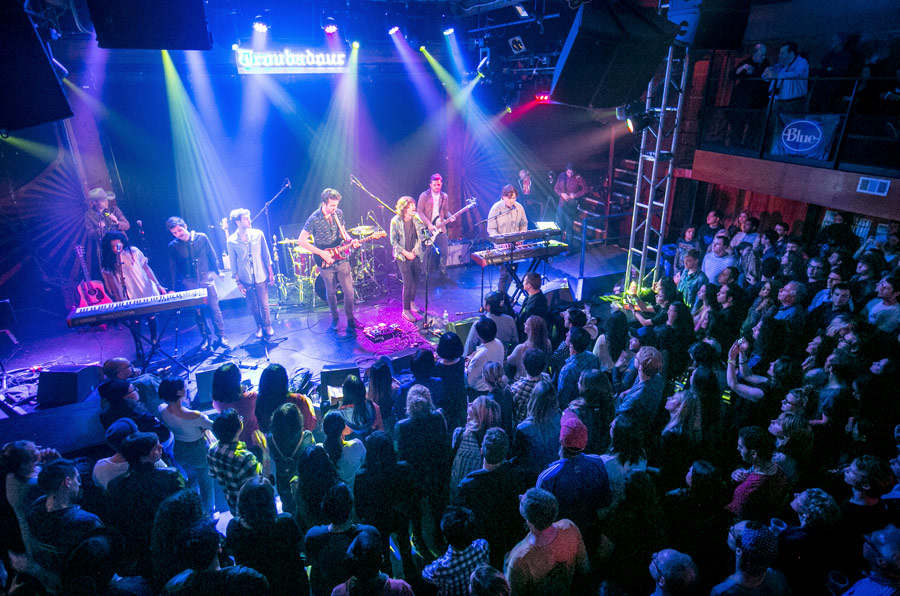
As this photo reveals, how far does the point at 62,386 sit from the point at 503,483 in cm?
474

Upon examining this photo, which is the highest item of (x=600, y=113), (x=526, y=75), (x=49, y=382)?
(x=526, y=75)

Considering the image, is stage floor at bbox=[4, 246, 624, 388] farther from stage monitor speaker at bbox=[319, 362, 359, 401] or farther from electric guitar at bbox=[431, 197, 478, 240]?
electric guitar at bbox=[431, 197, 478, 240]

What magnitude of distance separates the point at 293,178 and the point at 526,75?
199 inches

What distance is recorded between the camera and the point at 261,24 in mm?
7832

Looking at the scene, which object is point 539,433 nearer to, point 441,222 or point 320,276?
point 441,222

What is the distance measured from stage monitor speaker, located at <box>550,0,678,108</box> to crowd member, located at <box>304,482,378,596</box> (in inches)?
156

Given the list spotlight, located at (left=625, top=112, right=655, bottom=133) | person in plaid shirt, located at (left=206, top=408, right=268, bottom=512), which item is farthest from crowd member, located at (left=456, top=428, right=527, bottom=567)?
spotlight, located at (left=625, top=112, right=655, bottom=133)

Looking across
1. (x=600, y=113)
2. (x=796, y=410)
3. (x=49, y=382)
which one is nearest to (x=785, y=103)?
(x=600, y=113)

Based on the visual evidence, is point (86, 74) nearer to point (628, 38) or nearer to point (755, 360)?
point (628, 38)

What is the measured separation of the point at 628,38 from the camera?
174 inches

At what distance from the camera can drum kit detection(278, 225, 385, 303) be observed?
26.4ft

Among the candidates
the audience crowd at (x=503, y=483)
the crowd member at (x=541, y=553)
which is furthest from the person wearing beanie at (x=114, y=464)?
the crowd member at (x=541, y=553)

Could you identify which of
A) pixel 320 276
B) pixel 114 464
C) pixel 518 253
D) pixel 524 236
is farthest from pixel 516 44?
pixel 114 464

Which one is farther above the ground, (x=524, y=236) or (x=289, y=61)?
(x=289, y=61)
